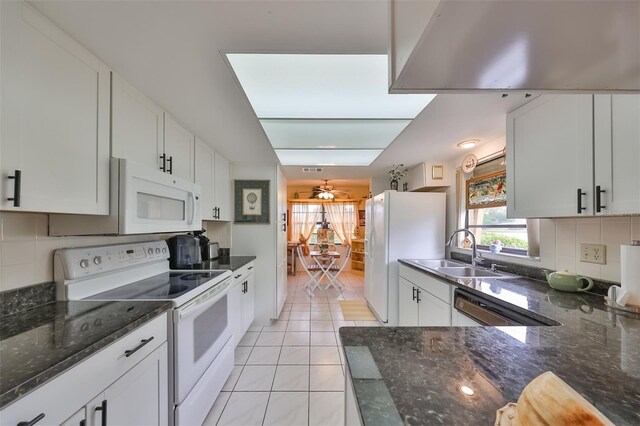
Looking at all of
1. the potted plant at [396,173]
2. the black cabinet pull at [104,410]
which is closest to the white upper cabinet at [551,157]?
the potted plant at [396,173]

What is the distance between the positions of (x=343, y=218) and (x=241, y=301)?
155 inches

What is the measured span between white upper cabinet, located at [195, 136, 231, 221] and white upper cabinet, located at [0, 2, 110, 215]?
0.97 m

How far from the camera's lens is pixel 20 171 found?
0.85m

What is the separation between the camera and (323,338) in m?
2.57

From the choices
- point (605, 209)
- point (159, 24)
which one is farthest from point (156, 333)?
point (605, 209)

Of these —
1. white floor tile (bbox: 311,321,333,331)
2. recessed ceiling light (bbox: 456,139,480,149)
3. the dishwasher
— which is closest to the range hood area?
the dishwasher

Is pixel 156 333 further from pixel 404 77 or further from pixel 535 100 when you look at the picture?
pixel 535 100

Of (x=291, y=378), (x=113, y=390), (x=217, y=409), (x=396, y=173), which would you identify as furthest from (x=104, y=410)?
(x=396, y=173)

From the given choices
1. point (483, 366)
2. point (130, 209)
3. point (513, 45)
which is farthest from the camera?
point (130, 209)

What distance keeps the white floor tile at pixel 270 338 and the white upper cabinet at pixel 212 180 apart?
137 centimetres

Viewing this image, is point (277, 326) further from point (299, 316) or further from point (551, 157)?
point (551, 157)

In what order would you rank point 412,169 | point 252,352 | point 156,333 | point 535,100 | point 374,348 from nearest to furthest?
point 374,348 → point 156,333 → point 535,100 → point 252,352 → point 412,169

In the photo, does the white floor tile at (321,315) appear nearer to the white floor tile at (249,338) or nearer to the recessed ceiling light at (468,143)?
the white floor tile at (249,338)

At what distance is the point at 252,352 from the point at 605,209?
2.69 m
